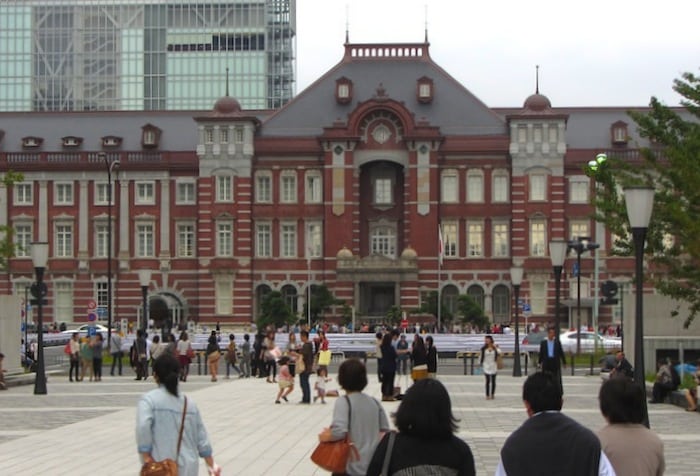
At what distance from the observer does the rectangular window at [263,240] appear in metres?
80.4

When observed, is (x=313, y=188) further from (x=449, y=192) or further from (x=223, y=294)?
(x=223, y=294)

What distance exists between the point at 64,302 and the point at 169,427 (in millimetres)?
72365

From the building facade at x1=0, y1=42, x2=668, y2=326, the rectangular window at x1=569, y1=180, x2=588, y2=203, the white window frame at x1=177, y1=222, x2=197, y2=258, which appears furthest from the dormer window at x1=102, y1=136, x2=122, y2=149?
the rectangular window at x1=569, y1=180, x2=588, y2=203

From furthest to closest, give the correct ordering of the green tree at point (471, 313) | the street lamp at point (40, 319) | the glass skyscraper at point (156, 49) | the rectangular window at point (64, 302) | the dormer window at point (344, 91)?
the glass skyscraper at point (156, 49) < the rectangular window at point (64, 302) < the dormer window at point (344, 91) < the green tree at point (471, 313) < the street lamp at point (40, 319)

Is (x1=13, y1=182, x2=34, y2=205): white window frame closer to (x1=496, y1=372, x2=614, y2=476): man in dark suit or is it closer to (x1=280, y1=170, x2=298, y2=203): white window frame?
(x1=280, y1=170, x2=298, y2=203): white window frame

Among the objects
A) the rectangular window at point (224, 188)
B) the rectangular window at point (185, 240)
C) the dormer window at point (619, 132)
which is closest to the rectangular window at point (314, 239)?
the rectangular window at point (224, 188)

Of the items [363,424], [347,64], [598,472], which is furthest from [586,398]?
[347,64]

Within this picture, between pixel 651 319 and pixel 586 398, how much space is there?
6615 mm

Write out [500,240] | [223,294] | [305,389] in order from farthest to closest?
[500,240]
[223,294]
[305,389]

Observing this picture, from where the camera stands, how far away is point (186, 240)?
267 ft

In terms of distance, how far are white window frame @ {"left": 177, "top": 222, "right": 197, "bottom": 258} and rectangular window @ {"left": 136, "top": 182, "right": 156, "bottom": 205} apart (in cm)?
205

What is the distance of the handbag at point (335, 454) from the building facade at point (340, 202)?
66932 millimetres

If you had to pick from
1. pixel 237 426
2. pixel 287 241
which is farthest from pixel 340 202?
pixel 237 426

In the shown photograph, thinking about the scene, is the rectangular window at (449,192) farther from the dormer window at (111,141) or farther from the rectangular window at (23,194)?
the rectangular window at (23,194)
